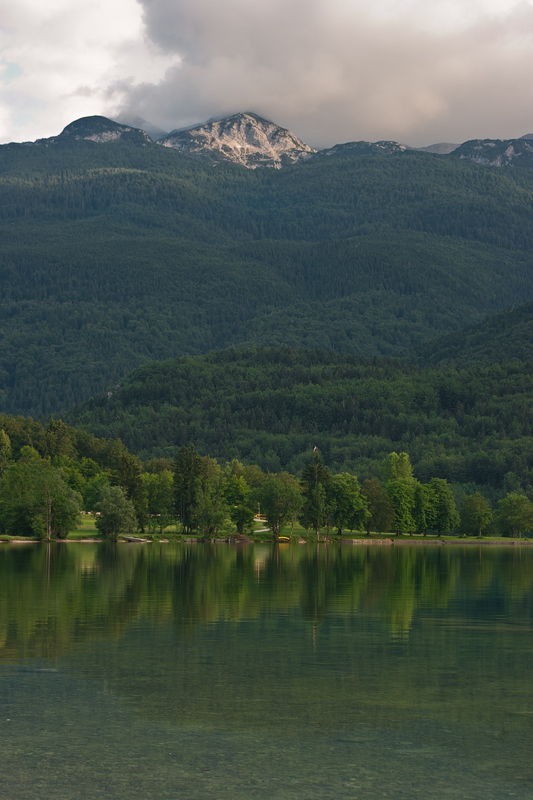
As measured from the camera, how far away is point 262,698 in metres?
30.2

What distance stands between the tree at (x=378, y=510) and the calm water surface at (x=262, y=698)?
5157 inches

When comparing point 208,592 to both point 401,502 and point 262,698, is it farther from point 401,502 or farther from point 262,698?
point 401,502

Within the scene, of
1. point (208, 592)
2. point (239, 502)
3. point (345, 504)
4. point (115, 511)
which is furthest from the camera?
point (239, 502)

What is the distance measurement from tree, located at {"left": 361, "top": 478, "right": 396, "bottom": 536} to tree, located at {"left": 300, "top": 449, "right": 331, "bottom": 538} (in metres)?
10.5

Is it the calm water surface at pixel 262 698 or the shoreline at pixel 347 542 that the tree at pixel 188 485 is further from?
the calm water surface at pixel 262 698

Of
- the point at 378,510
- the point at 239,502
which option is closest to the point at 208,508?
the point at 239,502

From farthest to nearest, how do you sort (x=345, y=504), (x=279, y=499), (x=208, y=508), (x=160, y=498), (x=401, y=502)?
1. (x=401, y=502)
2. (x=160, y=498)
3. (x=345, y=504)
4. (x=279, y=499)
5. (x=208, y=508)

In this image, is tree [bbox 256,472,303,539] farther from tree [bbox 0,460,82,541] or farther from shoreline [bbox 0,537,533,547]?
tree [bbox 0,460,82,541]

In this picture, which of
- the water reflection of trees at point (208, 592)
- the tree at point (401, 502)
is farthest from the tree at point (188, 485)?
the water reflection of trees at point (208, 592)

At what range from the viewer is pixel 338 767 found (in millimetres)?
23688

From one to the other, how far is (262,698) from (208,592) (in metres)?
34.5

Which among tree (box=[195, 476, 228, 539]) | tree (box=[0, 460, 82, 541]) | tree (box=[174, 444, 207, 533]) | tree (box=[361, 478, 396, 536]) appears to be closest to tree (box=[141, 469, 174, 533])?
tree (box=[174, 444, 207, 533])

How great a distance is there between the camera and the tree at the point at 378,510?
190500 mm

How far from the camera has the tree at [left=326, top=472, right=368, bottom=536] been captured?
183 m
